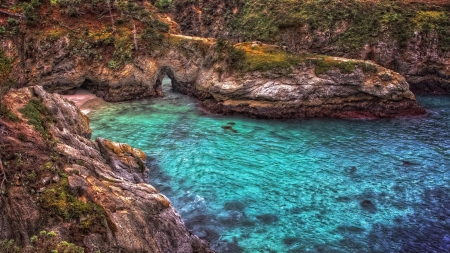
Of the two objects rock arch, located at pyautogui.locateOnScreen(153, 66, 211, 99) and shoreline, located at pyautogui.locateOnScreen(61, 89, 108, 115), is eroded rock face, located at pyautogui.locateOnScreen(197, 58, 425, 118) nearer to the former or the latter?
rock arch, located at pyautogui.locateOnScreen(153, 66, 211, 99)

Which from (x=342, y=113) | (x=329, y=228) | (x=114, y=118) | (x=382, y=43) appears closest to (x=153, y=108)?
(x=114, y=118)

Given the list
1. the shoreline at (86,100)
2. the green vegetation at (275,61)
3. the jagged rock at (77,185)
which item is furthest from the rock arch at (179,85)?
the jagged rock at (77,185)

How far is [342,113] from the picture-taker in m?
37.9

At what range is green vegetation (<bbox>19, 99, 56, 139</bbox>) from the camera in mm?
15828

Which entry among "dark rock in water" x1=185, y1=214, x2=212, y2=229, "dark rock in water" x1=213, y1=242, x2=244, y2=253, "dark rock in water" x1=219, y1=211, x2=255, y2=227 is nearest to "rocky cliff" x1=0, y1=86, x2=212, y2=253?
"dark rock in water" x1=213, y1=242, x2=244, y2=253

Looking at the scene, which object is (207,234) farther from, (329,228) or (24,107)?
(24,107)

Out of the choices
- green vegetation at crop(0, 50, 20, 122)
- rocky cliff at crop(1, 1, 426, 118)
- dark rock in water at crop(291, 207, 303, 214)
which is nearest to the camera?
green vegetation at crop(0, 50, 20, 122)

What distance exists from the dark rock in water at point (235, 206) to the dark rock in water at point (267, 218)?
139 cm

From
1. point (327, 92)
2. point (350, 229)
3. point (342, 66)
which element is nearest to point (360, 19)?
point (342, 66)

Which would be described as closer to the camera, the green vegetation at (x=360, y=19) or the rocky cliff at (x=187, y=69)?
the rocky cliff at (x=187, y=69)

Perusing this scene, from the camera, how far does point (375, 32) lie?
51750mm

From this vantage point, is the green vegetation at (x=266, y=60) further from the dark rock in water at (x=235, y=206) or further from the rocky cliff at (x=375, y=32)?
the dark rock in water at (x=235, y=206)

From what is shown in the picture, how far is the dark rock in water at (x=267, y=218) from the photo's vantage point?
63.6 ft

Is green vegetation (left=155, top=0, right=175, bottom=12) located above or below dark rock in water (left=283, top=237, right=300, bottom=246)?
above
